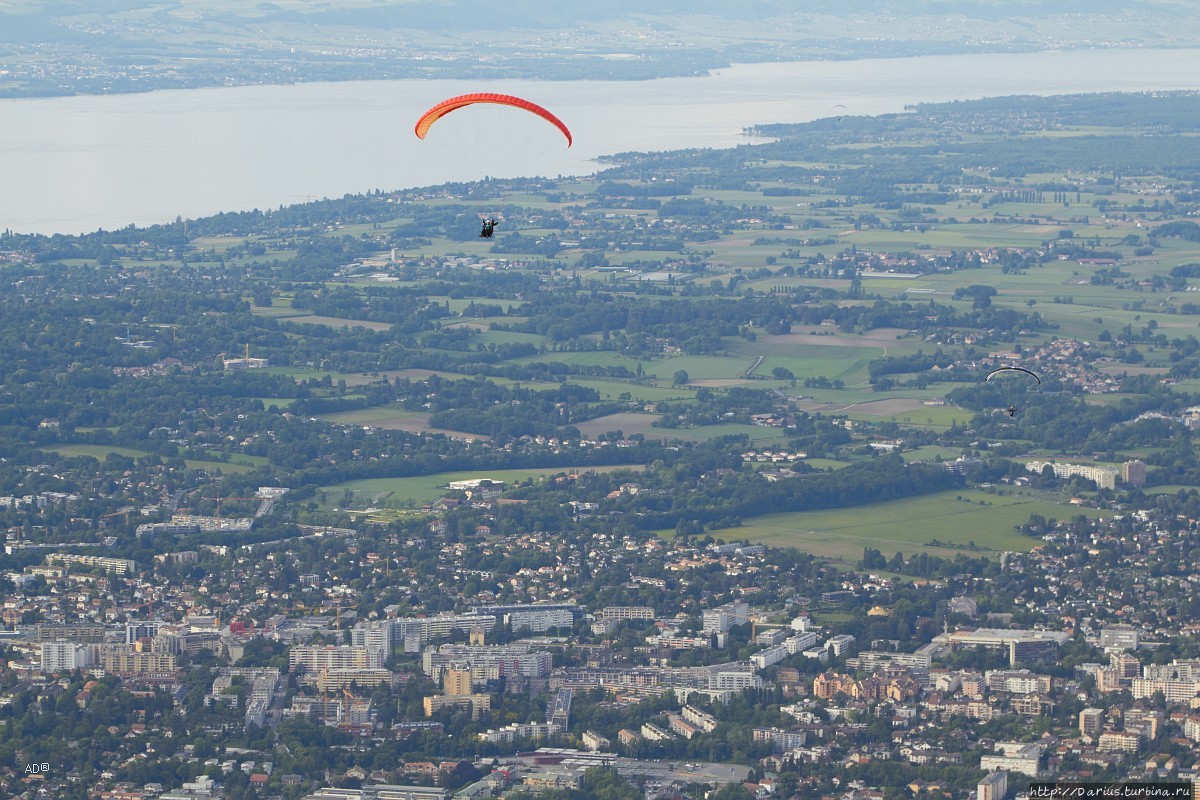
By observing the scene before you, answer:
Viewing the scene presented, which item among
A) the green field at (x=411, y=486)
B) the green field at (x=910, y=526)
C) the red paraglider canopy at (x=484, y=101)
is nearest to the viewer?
the red paraglider canopy at (x=484, y=101)

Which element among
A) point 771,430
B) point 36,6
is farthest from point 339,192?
point 36,6

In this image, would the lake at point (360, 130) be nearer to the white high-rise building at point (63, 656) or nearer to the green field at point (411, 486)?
the green field at point (411, 486)

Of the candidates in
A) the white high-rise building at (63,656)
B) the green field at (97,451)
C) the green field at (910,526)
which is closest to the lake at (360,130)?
the green field at (97,451)

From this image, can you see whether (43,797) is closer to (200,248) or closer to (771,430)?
(771,430)

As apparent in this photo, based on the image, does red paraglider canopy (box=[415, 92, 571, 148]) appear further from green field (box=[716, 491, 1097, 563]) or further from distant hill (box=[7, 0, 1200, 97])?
distant hill (box=[7, 0, 1200, 97])

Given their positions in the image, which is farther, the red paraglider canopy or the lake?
the lake

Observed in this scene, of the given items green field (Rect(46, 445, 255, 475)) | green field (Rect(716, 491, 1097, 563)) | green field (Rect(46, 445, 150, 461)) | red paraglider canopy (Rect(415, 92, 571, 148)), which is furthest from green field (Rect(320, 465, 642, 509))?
red paraglider canopy (Rect(415, 92, 571, 148))

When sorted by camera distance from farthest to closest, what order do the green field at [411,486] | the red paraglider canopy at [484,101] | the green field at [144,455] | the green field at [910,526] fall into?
the green field at [144,455]
the green field at [411,486]
the green field at [910,526]
the red paraglider canopy at [484,101]

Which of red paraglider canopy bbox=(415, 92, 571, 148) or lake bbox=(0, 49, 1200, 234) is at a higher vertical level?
red paraglider canopy bbox=(415, 92, 571, 148)
